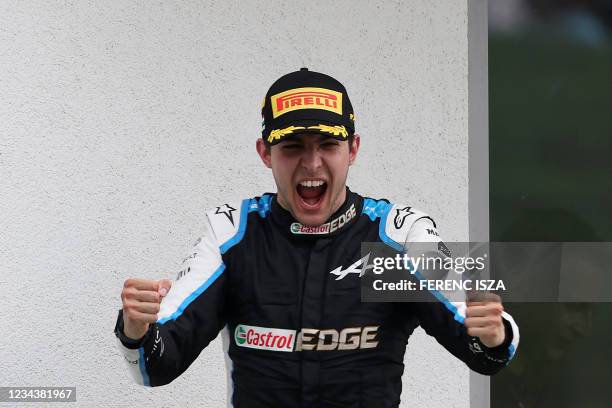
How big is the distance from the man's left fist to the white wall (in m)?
1.22

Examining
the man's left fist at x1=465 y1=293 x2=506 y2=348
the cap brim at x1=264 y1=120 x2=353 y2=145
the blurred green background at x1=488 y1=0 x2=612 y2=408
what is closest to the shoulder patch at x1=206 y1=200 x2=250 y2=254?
the cap brim at x1=264 y1=120 x2=353 y2=145

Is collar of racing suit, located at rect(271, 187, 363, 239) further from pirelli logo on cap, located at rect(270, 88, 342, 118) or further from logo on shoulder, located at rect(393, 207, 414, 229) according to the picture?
pirelli logo on cap, located at rect(270, 88, 342, 118)

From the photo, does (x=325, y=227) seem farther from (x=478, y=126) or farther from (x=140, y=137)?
(x=478, y=126)

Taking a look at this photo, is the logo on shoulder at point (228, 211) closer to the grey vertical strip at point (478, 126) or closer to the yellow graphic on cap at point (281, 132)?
the yellow graphic on cap at point (281, 132)

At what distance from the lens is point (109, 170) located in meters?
2.66

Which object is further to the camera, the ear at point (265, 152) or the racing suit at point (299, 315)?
the ear at point (265, 152)

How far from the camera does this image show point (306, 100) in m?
1.86

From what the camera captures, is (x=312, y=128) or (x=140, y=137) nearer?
(x=312, y=128)

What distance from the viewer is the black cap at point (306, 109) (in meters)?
1.83

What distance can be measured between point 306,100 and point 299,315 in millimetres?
540

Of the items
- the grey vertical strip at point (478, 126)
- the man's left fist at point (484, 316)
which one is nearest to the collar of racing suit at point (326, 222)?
the man's left fist at point (484, 316)

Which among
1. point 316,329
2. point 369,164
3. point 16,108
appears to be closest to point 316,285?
point 316,329

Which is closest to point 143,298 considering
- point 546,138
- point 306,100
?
point 306,100

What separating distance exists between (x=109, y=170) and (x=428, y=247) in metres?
1.29
